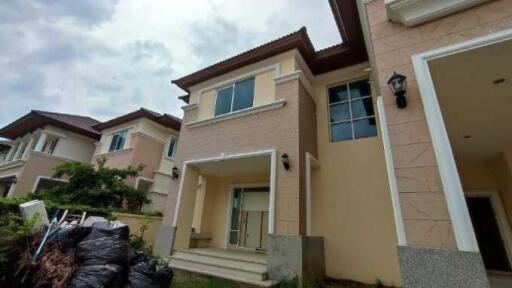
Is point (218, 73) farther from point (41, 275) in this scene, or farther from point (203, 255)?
point (41, 275)

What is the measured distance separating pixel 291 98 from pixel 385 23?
293cm

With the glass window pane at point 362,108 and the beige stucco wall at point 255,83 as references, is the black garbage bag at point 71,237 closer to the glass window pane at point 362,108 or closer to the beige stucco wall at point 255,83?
the beige stucco wall at point 255,83

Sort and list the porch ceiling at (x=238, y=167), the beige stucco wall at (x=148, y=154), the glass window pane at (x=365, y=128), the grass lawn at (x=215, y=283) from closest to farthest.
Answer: the grass lawn at (x=215, y=283) < the glass window pane at (x=365, y=128) < the porch ceiling at (x=238, y=167) < the beige stucco wall at (x=148, y=154)

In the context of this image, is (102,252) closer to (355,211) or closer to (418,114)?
(418,114)

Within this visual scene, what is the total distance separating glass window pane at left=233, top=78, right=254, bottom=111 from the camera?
7.49 m

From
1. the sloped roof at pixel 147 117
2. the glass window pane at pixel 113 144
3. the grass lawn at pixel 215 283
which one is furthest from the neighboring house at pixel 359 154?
the glass window pane at pixel 113 144

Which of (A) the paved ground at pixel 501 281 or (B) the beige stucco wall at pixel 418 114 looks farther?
(A) the paved ground at pixel 501 281

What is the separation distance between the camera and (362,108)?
6.91m

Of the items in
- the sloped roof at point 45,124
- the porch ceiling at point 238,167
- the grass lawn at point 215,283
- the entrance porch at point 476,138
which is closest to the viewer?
the entrance porch at point 476,138

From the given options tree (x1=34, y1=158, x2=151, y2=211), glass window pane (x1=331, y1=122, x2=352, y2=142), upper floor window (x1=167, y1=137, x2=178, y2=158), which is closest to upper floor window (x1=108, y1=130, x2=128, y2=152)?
upper floor window (x1=167, y1=137, x2=178, y2=158)

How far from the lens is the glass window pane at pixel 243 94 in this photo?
24.6 ft

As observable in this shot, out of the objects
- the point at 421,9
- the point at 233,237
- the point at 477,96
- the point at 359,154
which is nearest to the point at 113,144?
the point at 233,237

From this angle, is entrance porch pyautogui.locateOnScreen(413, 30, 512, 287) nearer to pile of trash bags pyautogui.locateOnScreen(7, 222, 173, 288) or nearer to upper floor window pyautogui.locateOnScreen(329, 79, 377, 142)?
upper floor window pyautogui.locateOnScreen(329, 79, 377, 142)

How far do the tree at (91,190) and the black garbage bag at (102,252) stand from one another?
20.8ft
